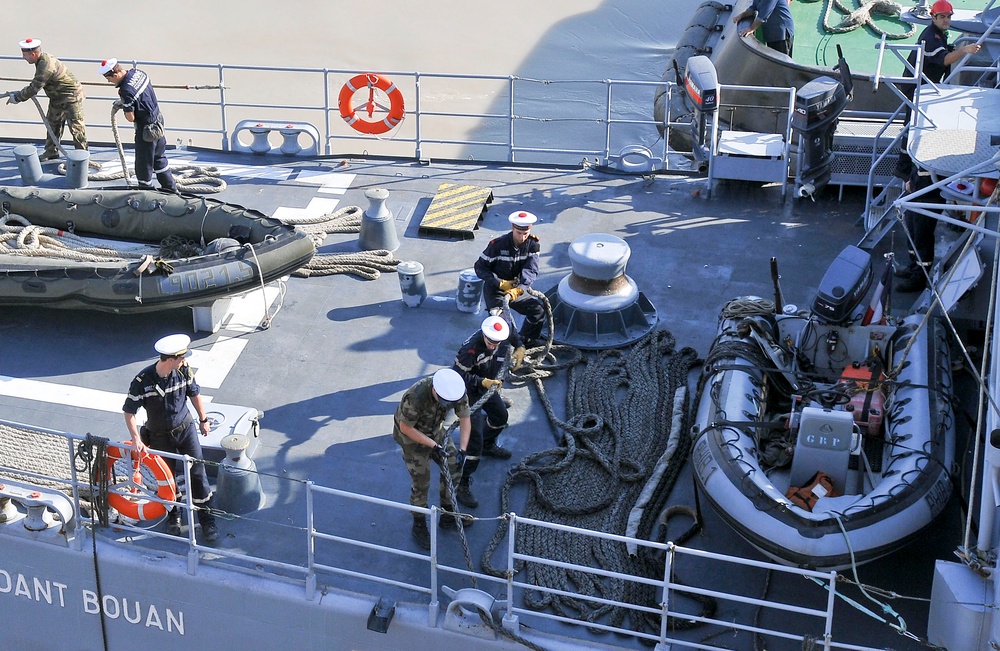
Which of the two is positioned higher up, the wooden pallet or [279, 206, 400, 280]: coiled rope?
the wooden pallet

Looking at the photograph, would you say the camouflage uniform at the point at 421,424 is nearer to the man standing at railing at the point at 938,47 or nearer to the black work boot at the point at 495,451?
the black work boot at the point at 495,451

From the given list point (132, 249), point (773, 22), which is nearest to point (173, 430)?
point (132, 249)

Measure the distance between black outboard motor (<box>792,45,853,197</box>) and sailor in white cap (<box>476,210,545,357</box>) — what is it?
9.60ft

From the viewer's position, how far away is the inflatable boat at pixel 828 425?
17.2 feet

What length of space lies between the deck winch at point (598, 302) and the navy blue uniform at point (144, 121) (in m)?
3.42

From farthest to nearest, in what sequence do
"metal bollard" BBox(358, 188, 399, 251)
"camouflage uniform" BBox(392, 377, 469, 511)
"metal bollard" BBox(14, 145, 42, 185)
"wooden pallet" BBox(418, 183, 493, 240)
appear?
"metal bollard" BBox(14, 145, 42, 185) → "wooden pallet" BBox(418, 183, 493, 240) → "metal bollard" BBox(358, 188, 399, 251) → "camouflage uniform" BBox(392, 377, 469, 511)

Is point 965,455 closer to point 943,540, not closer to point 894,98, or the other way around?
point 943,540

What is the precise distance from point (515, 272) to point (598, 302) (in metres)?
0.61

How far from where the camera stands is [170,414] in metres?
5.67

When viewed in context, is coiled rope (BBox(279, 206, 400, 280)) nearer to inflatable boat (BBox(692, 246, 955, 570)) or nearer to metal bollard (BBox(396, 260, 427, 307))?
metal bollard (BBox(396, 260, 427, 307))

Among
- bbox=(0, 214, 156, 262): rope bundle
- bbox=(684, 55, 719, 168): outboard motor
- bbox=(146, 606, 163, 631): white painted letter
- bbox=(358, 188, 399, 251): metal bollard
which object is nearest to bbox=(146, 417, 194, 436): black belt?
bbox=(146, 606, 163, 631): white painted letter

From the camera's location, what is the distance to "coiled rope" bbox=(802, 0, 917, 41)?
1352 centimetres

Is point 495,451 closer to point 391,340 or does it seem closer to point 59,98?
point 391,340

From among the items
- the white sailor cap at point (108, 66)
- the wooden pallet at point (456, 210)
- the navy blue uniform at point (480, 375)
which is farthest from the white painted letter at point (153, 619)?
the white sailor cap at point (108, 66)
